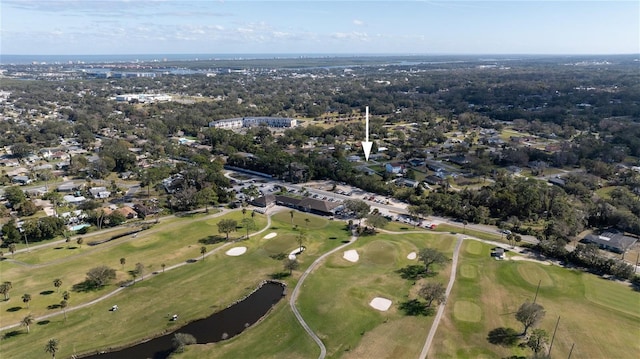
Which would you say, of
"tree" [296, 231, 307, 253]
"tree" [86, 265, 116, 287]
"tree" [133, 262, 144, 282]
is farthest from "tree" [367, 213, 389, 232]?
"tree" [86, 265, 116, 287]

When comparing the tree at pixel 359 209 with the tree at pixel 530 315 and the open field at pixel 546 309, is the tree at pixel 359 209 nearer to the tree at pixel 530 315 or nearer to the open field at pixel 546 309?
the open field at pixel 546 309

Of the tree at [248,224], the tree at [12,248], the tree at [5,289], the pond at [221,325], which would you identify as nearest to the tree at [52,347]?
the pond at [221,325]

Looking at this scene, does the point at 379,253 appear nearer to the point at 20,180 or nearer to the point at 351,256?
the point at 351,256

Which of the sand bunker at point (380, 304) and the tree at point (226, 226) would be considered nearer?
the sand bunker at point (380, 304)

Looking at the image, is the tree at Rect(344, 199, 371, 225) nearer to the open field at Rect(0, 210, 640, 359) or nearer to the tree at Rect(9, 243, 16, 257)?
the open field at Rect(0, 210, 640, 359)

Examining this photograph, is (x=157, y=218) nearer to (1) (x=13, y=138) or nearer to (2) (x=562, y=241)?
(2) (x=562, y=241)

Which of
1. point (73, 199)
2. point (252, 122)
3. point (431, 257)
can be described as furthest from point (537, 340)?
point (252, 122)
